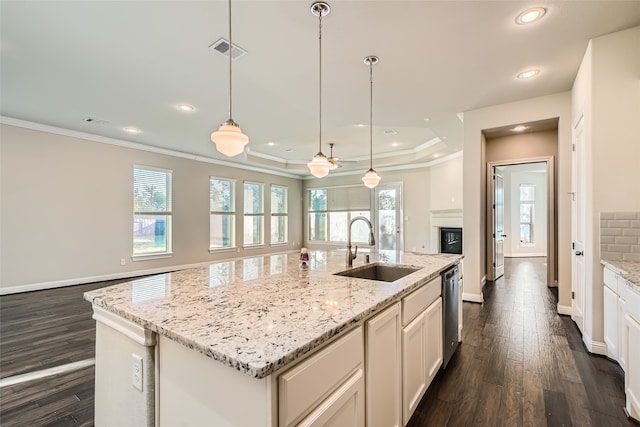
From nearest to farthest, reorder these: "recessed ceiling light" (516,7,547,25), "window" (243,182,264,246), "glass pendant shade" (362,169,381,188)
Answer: "recessed ceiling light" (516,7,547,25)
"glass pendant shade" (362,169,381,188)
"window" (243,182,264,246)

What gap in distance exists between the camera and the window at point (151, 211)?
604 centimetres

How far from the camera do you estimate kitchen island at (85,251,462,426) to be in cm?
85

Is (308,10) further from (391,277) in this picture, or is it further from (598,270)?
(598,270)

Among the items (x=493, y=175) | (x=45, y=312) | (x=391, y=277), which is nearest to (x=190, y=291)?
(x=391, y=277)

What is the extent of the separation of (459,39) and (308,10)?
135 cm

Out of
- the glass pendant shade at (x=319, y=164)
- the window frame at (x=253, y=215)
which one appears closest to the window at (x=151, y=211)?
the window frame at (x=253, y=215)

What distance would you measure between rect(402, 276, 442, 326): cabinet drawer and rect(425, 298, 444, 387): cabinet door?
0.06 meters

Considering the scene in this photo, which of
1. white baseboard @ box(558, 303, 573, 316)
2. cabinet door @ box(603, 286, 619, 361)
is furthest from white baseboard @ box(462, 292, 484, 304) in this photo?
cabinet door @ box(603, 286, 619, 361)

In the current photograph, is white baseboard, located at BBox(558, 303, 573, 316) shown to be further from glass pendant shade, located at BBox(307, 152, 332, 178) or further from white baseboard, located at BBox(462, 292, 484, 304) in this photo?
glass pendant shade, located at BBox(307, 152, 332, 178)

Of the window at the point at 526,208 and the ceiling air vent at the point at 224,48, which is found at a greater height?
the ceiling air vent at the point at 224,48

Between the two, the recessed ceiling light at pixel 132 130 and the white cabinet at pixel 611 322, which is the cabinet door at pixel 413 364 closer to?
the white cabinet at pixel 611 322

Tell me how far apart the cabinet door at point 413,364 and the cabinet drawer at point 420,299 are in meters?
0.04

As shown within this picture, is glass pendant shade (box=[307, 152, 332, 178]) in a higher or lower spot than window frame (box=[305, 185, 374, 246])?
higher

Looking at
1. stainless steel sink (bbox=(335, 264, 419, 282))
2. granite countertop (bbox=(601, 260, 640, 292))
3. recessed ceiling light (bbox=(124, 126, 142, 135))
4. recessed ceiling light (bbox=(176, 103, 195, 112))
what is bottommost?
stainless steel sink (bbox=(335, 264, 419, 282))
